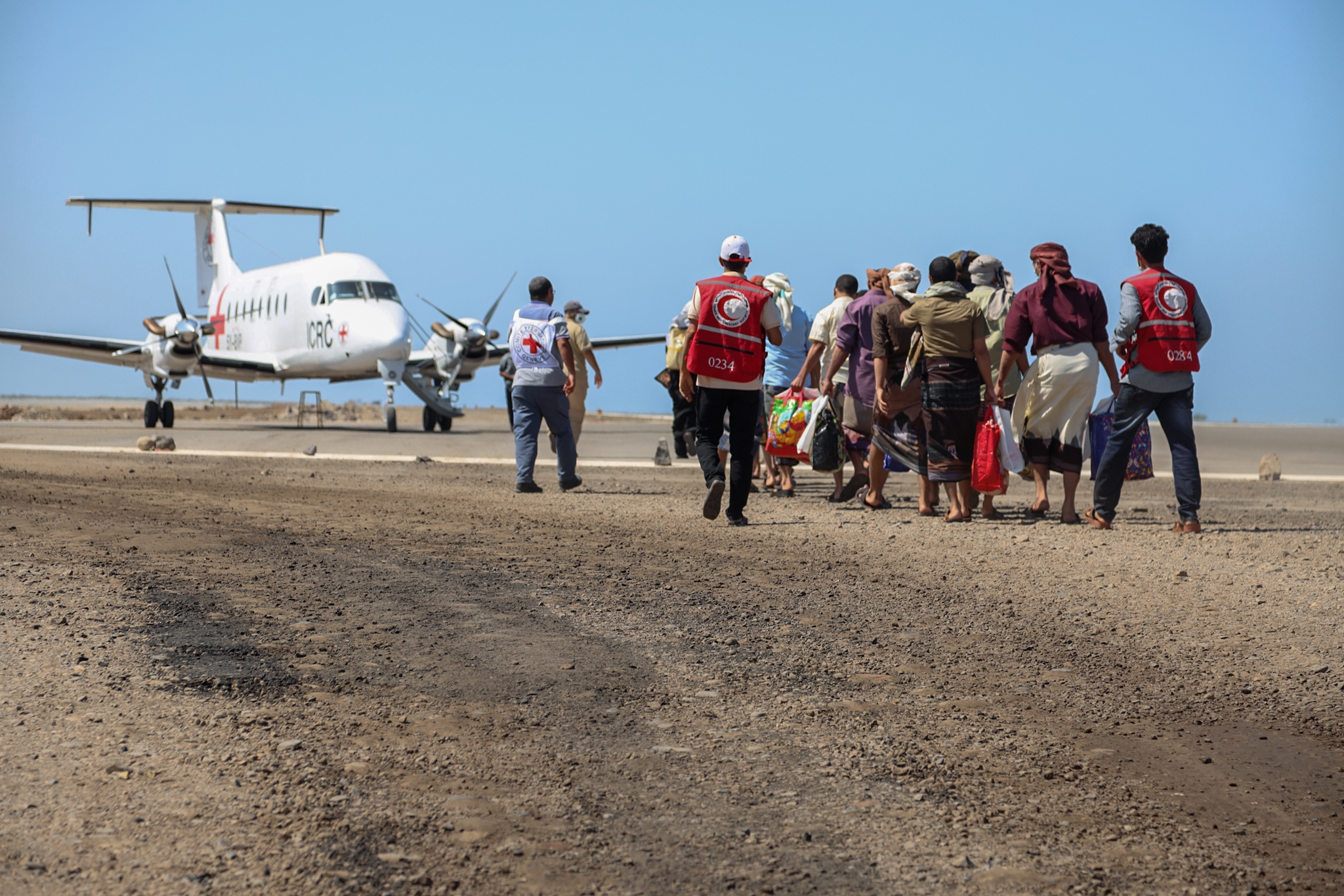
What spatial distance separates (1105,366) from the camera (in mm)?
8617

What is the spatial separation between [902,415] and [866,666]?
5.15 metres

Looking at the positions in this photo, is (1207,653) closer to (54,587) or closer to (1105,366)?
(1105,366)

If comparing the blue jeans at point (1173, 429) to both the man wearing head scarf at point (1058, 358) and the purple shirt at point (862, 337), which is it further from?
the purple shirt at point (862, 337)

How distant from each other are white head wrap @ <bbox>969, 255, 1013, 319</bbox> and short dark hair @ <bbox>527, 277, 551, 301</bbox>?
4.02 m

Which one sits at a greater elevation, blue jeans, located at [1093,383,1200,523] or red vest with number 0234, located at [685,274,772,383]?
red vest with number 0234, located at [685,274,772,383]

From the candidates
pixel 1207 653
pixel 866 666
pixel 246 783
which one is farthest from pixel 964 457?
pixel 246 783

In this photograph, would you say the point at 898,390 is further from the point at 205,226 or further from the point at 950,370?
the point at 205,226

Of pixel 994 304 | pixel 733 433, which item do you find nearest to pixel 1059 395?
pixel 994 304

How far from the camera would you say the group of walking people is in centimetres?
822

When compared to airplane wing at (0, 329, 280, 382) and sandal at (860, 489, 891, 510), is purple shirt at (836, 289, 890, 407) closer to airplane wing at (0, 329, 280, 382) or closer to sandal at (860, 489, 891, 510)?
sandal at (860, 489, 891, 510)

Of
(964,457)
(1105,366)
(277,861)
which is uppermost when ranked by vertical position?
(1105,366)

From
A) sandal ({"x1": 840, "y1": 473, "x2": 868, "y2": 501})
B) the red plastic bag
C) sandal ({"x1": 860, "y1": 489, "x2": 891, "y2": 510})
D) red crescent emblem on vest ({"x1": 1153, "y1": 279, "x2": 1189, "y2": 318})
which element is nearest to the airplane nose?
sandal ({"x1": 840, "y1": 473, "x2": 868, "y2": 501})

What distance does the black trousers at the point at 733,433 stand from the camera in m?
8.87

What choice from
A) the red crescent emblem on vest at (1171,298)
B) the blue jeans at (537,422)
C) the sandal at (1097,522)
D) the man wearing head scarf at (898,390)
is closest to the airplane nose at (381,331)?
the blue jeans at (537,422)
